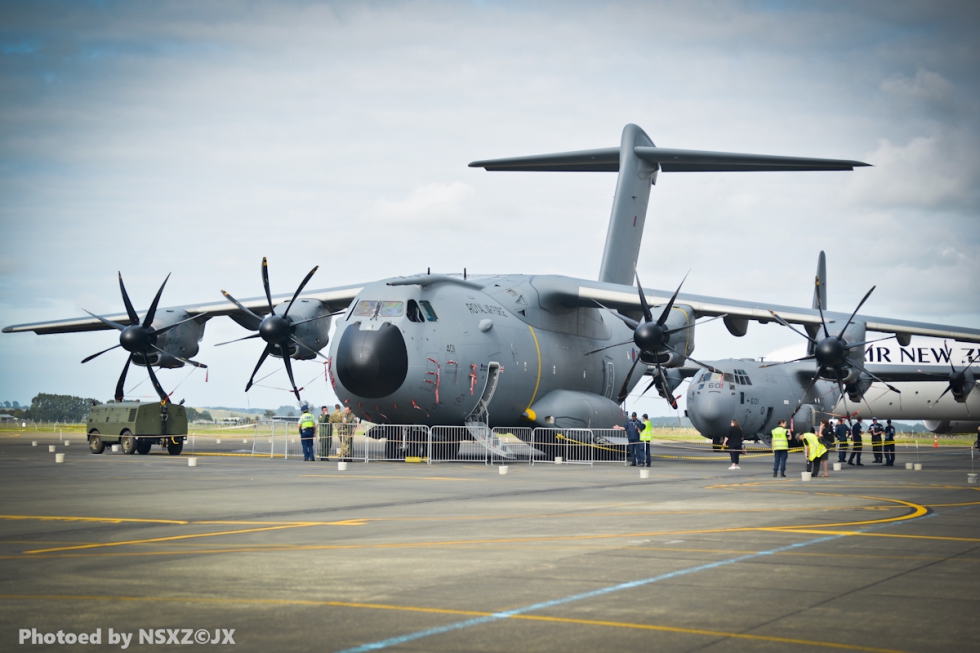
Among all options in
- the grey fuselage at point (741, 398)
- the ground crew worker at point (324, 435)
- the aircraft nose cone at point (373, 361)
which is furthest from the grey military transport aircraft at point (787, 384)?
the ground crew worker at point (324, 435)

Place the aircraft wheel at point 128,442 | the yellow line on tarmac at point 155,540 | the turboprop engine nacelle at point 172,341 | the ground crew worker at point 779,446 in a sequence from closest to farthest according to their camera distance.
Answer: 1. the yellow line on tarmac at point 155,540
2. the ground crew worker at point 779,446
3. the aircraft wheel at point 128,442
4. the turboprop engine nacelle at point 172,341

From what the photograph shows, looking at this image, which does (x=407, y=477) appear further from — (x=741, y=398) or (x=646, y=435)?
(x=741, y=398)

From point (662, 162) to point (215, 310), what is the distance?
1641 centimetres

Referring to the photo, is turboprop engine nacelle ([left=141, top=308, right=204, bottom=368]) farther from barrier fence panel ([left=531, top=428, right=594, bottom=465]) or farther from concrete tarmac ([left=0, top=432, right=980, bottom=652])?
concrete tarmac ([left=0, top=432, right=980, bottom=652])

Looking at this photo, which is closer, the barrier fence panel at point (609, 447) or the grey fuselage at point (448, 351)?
the grey fuselage at point (448, 351)

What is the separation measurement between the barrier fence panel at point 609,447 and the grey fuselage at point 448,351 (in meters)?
0.53

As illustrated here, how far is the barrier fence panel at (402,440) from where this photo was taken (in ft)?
88.6

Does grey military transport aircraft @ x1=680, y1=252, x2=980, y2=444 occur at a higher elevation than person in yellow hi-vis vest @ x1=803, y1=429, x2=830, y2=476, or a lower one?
higher

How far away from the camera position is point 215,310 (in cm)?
3181

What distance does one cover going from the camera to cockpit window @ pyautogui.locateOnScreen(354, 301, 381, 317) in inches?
989

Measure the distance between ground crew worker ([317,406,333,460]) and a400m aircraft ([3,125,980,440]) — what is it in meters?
1.85

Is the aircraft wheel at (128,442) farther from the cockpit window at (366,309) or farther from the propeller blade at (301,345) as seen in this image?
the cockpit window at (366,309)

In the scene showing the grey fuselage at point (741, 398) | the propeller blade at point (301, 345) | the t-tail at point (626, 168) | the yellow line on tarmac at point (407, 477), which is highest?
the t-tail at point (626, 168)

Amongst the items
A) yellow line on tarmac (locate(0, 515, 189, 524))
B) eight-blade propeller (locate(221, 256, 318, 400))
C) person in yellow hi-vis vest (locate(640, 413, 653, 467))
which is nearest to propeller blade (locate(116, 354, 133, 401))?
eight-blade propeller (locate(221, 256, 318, 400))
